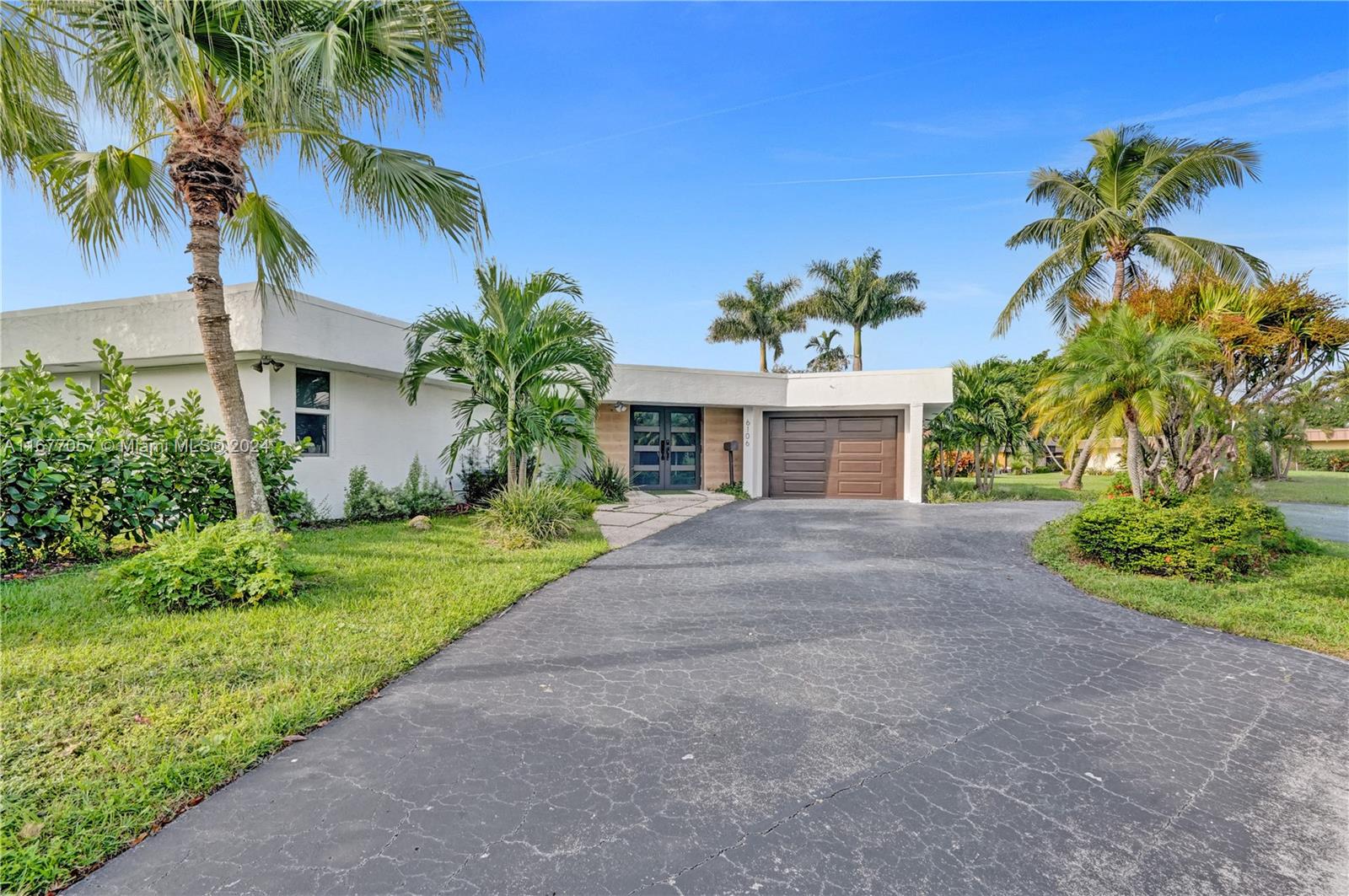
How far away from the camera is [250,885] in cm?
188

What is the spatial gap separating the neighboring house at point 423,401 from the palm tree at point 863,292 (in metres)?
15.3

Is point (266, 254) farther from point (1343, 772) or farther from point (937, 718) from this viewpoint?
point (1343, 772)

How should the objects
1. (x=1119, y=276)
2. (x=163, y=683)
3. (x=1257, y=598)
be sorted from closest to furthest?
(x=163, y=683) → (x=1257, y=598) → (x=1119, y=276)

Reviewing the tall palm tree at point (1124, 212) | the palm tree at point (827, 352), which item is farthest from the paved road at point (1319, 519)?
the palm tree at point (827, 352)

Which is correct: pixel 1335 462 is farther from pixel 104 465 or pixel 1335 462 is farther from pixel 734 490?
pixel 104 465

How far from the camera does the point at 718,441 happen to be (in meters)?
15.5

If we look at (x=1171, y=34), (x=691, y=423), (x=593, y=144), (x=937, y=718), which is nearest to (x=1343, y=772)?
(x=937, y=718)

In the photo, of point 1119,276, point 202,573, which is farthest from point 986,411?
point 202,573

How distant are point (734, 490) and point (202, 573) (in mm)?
11541

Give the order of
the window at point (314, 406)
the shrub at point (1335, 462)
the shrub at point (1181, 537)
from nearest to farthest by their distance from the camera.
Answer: the shrub at point (1181, 537)
the window at point (314, 406)
the shrub at point (1335, 462)

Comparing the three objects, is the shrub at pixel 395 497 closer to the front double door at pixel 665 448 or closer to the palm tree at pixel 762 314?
the front double door at pixel 665 448

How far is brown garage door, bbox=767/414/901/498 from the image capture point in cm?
1493

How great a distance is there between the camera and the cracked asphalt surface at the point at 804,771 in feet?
6.47

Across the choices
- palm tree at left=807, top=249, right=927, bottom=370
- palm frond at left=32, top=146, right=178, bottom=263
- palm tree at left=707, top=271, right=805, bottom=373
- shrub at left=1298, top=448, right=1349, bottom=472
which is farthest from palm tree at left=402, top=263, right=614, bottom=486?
shrub at left=1298, top=448, right=1349, bottom=472
